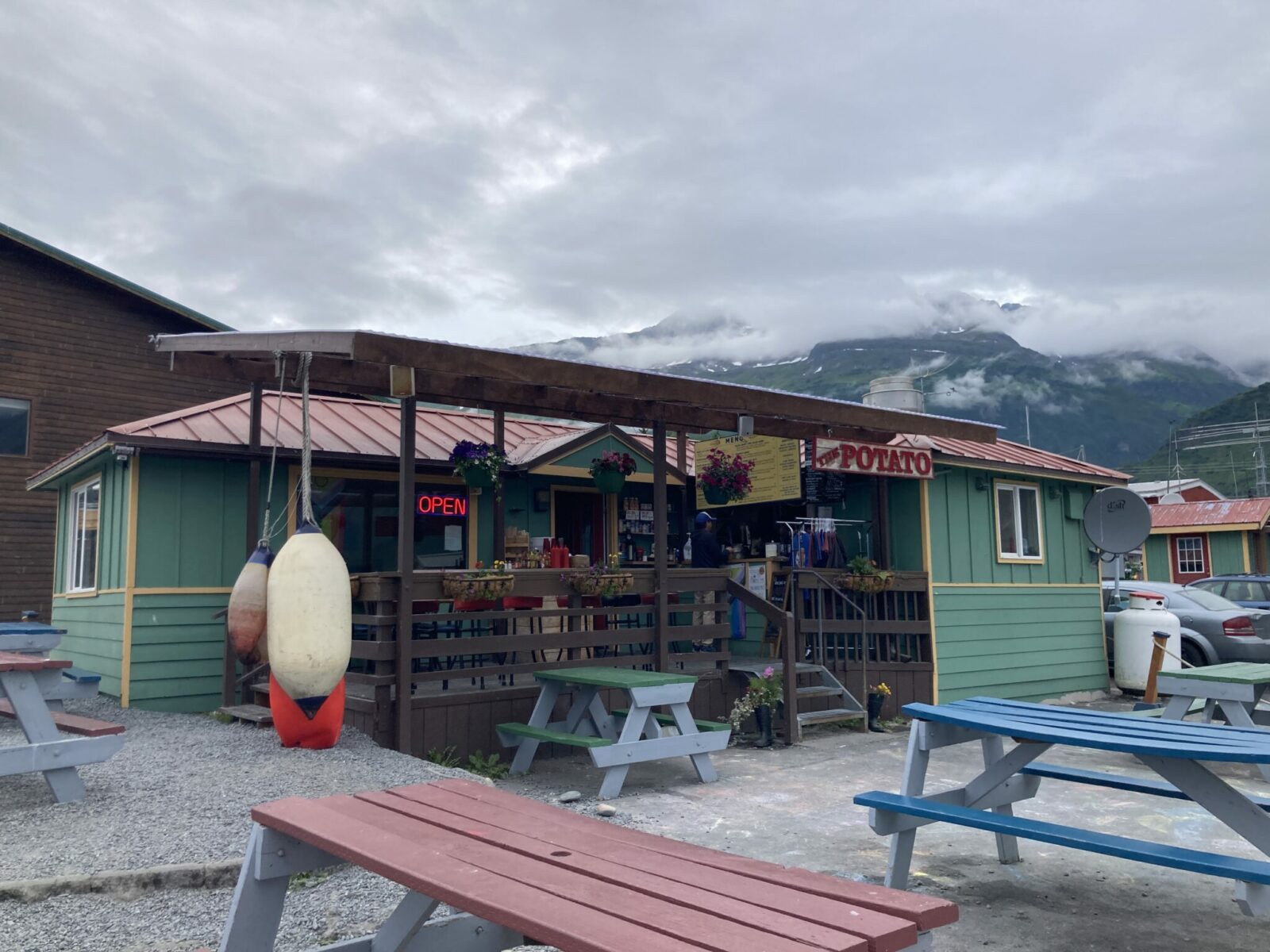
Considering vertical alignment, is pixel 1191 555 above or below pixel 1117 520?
below

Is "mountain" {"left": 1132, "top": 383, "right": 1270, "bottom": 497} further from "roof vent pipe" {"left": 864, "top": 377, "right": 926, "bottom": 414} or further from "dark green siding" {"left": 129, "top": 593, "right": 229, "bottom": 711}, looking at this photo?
"dark green siding" {"left": 129, "top": 593, "right": 229, "bottom": 711}

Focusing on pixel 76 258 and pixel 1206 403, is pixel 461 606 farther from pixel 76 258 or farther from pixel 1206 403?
pixel 1206 403

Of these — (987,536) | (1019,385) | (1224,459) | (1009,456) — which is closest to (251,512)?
(987,536)

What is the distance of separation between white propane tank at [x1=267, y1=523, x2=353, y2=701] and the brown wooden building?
10.1m

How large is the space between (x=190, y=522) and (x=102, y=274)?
790 centimetres

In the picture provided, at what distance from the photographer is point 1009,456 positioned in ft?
40.9

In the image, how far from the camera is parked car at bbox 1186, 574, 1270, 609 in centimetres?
1719

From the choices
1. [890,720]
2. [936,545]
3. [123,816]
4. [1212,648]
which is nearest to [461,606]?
[123,816]

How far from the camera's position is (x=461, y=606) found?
888 centimetres

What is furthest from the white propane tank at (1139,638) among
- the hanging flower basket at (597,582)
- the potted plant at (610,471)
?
the hanging flower basket at (597,582)

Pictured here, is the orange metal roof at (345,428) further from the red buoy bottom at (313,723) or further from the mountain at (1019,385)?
the mountain at (1019,385)

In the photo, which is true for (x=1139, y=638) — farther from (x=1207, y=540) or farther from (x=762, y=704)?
(x=1207, y=540)

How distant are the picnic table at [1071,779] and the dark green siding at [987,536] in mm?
6134

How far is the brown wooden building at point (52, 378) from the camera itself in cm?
1466
